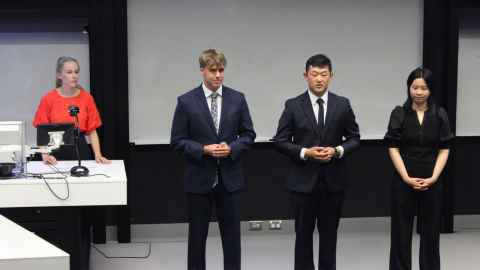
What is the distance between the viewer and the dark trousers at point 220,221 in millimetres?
4793

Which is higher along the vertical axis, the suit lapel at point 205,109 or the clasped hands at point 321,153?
the suit lapel at point 205,109

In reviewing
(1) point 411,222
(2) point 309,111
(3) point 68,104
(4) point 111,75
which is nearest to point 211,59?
(2) point 309,111

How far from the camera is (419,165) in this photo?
4.87m

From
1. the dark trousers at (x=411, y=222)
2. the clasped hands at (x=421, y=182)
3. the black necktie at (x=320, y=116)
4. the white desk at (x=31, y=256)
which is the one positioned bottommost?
the dark trousers at (x=411, y=222)

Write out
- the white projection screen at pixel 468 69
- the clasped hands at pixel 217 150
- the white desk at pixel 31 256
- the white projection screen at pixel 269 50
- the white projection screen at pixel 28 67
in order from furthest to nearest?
the white projection screen at pixel 468 69 → the white projection screen at pixel 269 50 → the white projection screen at pixel 28 67 → the clasped hands at pixel 217 150 → the white desk at pixel 31 256

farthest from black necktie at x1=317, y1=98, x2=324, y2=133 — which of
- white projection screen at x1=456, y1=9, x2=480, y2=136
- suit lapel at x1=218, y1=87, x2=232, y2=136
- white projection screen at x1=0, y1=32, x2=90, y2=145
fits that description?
white projection screen at x1=456, y1=9, x2=480, y2=136

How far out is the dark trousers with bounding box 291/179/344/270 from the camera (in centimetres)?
478

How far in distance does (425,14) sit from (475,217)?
1.98 meters

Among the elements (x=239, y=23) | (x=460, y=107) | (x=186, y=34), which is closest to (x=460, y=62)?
(x=460, y=107)

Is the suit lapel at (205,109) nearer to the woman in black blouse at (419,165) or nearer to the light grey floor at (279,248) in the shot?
the woman in black blouse at (419,165)

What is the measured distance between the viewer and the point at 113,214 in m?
6.69

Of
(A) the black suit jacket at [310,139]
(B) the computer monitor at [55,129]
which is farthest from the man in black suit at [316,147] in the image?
(B) the computer monitor at [55,129]

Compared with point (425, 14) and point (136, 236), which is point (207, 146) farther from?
point (425, 14)

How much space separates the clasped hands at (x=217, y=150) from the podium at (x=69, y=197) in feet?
1.76
